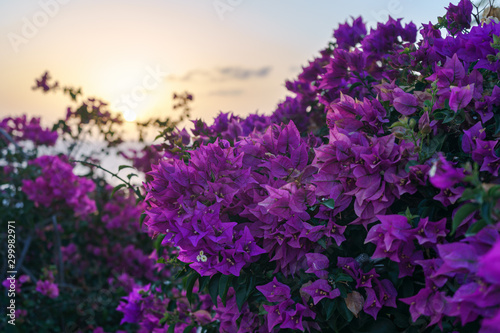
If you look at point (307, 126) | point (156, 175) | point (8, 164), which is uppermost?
point (8, 164)

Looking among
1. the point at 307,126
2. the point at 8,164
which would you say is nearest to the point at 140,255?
the point at 8,164

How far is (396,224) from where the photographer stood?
1.13 meters

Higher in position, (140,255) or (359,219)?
(140,255)

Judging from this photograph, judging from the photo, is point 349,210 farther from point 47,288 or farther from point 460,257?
point 47,288

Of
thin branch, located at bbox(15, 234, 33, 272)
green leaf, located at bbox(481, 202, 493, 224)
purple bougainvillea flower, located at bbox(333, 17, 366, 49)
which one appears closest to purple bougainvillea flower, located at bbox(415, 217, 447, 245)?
green leaf, located at bbox(481, 202, 493, 224)

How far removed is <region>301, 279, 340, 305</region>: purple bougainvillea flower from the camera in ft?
4.08

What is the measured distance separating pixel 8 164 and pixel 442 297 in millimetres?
3829

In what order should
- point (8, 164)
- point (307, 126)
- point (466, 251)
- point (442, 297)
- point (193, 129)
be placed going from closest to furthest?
1. point (466, 251)
2. point (442, 297)
3. point (193, 129)
4. point (307, 126)
5. point (8, 164)

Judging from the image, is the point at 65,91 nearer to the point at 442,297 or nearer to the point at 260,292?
the point at 260,292
